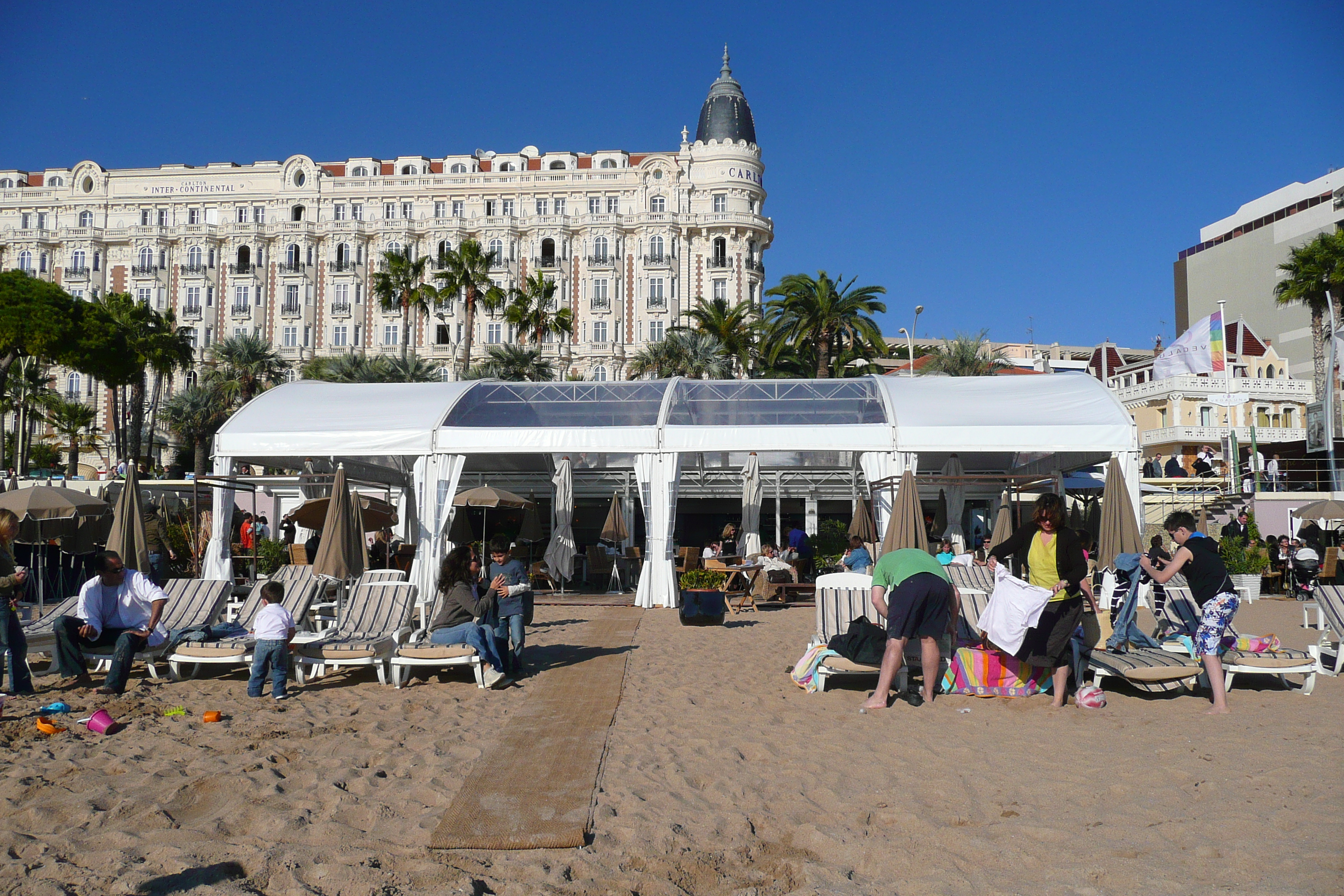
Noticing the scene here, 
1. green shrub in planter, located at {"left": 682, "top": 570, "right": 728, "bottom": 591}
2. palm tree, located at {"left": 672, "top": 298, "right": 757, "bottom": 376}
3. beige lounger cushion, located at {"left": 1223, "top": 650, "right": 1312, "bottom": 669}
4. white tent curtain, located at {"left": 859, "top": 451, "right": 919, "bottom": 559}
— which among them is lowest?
green shrub in planter, located at {"left": 682, "top": 570, "right": 728, "bottom": 591}

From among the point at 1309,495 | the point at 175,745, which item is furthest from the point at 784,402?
the point at 1309,495

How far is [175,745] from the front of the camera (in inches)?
238

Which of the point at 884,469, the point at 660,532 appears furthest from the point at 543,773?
the point at 884,469

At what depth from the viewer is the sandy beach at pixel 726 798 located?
395 cm

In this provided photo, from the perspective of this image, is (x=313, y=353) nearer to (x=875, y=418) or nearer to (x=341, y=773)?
(x=875, y=418)

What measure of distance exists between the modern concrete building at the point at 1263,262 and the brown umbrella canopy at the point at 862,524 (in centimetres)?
5264

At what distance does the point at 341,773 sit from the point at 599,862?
2024 mm

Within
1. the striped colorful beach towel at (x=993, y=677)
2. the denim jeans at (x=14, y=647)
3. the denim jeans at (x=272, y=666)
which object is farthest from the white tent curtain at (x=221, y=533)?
the striped colorful beach towel at (x=993, y=677)

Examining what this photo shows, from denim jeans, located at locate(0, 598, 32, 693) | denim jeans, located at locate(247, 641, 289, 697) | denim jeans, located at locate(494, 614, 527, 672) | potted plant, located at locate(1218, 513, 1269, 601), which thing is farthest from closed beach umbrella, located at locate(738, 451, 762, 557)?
denim jeans, located at locate(0, 598, 32, 693)

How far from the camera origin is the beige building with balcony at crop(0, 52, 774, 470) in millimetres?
56844

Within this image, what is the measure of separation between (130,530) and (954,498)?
46.5ft

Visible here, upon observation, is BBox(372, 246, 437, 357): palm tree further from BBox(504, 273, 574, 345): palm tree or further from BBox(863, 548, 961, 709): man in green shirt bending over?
BBox(863, 548, 961, 709): man in green shirt bending over

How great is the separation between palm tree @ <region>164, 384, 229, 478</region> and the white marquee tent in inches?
1187

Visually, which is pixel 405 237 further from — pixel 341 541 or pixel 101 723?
pixel 101 723
